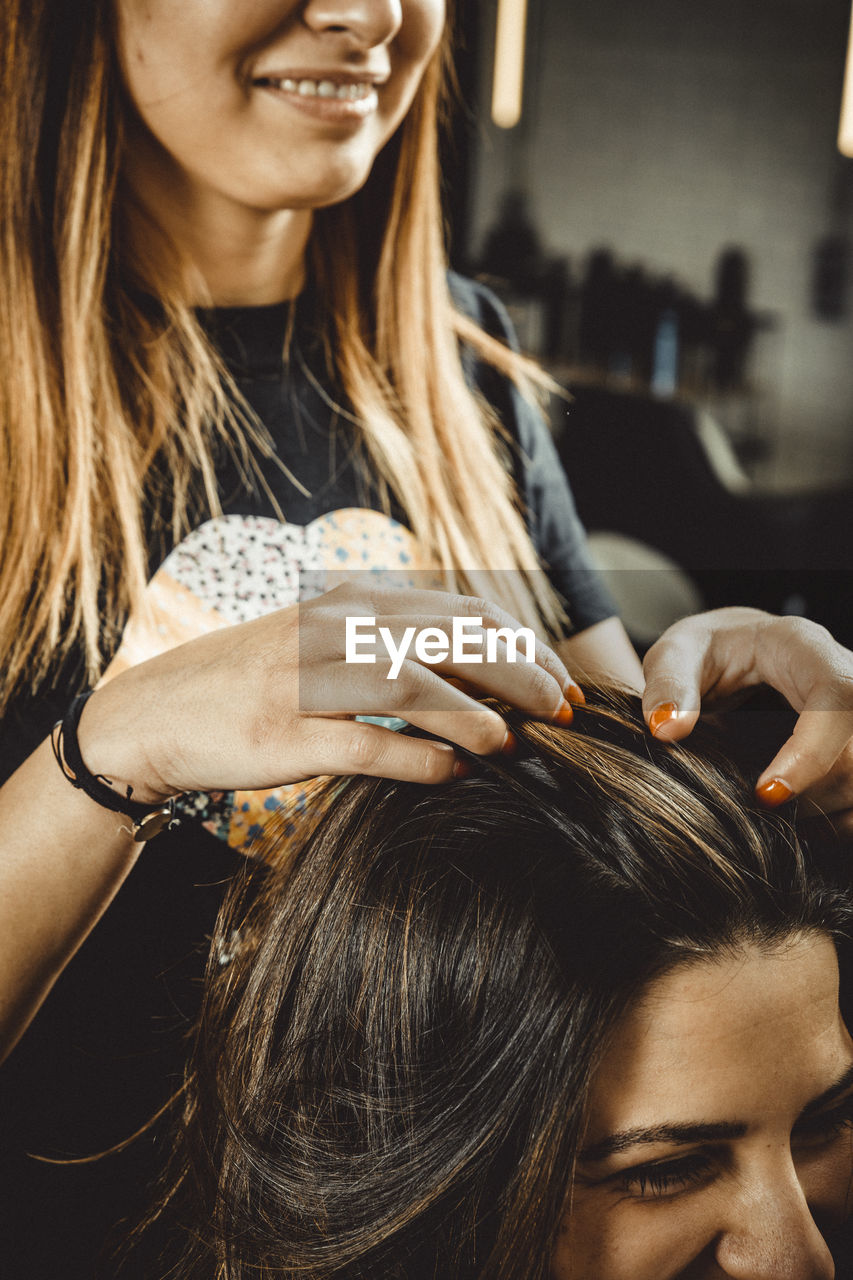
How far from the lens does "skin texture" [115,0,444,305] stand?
95cm

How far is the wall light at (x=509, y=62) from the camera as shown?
1152mm

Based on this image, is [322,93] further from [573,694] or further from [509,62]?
[573,694]

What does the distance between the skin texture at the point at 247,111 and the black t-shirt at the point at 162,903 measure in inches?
4.0

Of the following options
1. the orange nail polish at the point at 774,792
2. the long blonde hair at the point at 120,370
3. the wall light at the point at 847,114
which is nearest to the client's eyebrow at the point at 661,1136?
the orange nail polish at the point at 774,792

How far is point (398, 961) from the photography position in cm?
76

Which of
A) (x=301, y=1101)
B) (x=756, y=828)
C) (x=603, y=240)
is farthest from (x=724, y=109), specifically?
(x=301, y=1101)

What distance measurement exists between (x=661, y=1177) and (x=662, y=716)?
0.35m

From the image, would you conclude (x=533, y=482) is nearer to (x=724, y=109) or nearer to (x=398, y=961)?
(x=724, y=109)

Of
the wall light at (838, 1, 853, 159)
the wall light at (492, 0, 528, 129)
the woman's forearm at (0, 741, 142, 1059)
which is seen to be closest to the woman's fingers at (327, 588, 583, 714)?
the woman's forearm at (0, 741, 142, 1059)

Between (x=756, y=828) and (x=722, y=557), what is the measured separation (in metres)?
0.60

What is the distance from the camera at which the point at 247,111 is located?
0.98 metres

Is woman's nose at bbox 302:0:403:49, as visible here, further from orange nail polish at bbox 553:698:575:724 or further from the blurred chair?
orange nail polish at bbox 553:698:575:724

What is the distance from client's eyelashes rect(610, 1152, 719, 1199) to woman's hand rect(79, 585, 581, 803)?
1.08 feet

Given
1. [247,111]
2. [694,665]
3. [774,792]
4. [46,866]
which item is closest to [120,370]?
[247,111]
